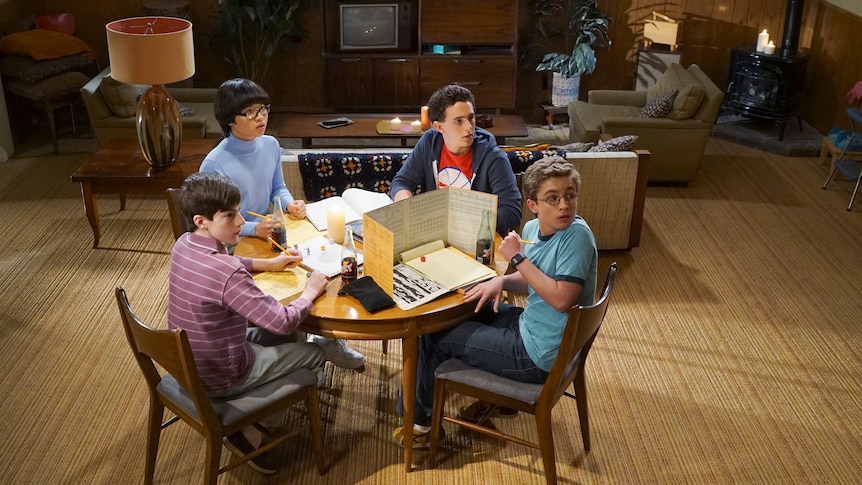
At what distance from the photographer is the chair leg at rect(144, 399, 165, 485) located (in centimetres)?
279

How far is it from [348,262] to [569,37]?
487 cm

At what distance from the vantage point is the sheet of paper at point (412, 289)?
2.76 metres

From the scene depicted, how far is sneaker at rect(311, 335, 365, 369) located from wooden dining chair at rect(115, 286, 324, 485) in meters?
0.53

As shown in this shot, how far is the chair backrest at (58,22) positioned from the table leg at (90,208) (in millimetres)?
2774

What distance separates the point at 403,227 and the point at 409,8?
184 inches

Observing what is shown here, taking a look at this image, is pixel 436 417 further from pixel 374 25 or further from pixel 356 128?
pixel 374 25

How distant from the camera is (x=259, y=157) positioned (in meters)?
3.52

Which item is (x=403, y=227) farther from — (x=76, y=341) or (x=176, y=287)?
(x=76, y=341)

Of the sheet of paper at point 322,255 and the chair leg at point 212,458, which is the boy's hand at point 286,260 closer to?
the sheet of paper at point 322,255

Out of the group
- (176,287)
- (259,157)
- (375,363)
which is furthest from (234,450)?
(259,157)

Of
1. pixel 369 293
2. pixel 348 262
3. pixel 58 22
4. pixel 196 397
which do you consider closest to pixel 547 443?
pixel 369 293

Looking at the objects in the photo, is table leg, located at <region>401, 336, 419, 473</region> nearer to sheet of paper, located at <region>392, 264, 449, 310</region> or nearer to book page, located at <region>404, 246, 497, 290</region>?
sheet of paper, located at <region>392, 264, 449, 310</region>

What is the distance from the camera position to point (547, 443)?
9.18 feet

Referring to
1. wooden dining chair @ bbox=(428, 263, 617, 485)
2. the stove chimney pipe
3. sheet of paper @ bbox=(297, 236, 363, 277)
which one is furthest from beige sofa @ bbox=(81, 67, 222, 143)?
the stove chimney pipe
